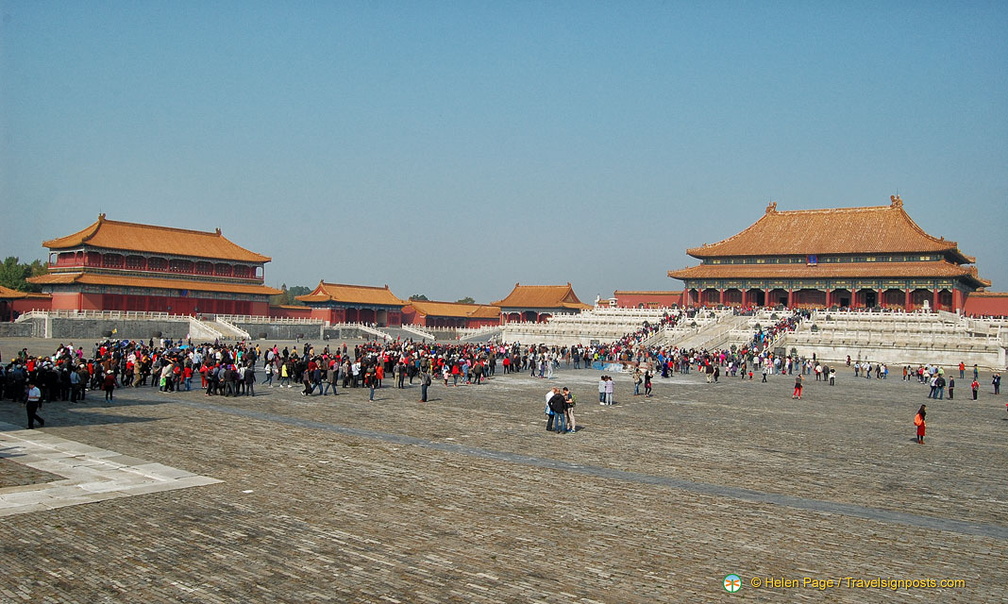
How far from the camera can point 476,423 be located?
18938 mm

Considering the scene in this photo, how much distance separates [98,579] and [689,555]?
19.8ft

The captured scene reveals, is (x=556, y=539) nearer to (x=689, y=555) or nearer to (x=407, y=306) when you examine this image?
(x=689, y=555)

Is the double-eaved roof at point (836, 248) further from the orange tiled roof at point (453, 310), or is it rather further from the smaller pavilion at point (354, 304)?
the smaller pavilion at point (354, 304)

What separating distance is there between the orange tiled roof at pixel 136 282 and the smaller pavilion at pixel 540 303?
25.7m

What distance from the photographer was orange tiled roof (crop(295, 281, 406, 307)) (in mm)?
78875

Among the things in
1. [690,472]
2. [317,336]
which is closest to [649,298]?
[317,336]

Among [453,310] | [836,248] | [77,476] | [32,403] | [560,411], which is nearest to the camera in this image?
[77,476]

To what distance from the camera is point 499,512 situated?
1029 centimetres

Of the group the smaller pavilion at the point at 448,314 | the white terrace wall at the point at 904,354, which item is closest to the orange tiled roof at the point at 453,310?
the smaller pavilion at the point at 448,314

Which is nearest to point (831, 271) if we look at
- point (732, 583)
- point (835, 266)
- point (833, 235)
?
point (835, 266)

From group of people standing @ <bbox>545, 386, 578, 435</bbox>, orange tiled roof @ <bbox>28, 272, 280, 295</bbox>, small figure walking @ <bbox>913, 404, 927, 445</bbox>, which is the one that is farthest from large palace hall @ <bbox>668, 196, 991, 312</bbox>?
Answer: group of people standing @ <bbox>545, 386, 578, 435</bbox>

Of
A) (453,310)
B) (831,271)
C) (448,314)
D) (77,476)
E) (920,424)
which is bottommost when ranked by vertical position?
(77,476)

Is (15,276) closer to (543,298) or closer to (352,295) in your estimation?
(352,295)

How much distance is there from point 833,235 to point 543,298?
30.3 meters
